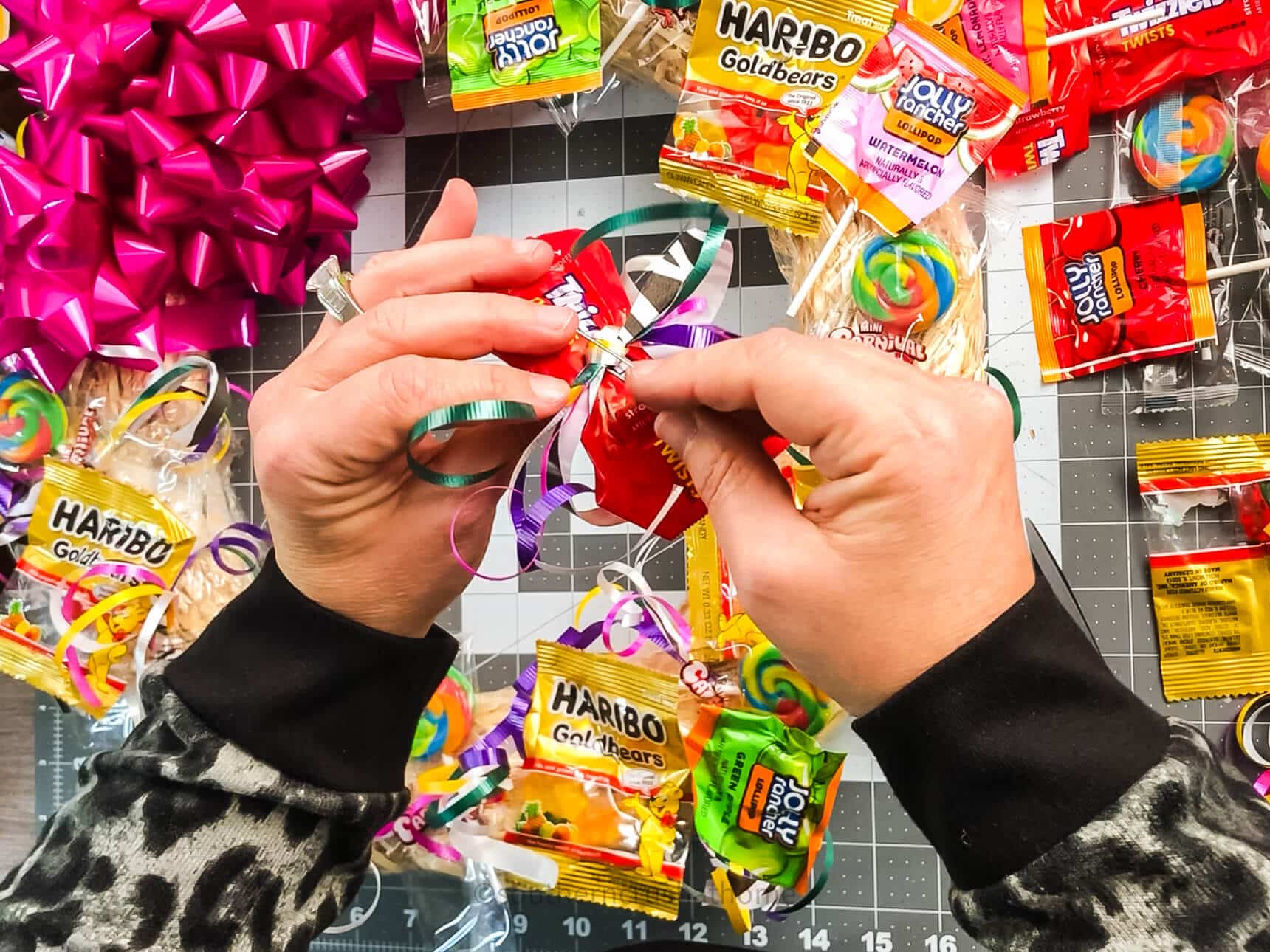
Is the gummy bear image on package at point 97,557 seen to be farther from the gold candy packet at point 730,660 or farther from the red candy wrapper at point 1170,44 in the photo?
the red candy wrapper at point 1170,44

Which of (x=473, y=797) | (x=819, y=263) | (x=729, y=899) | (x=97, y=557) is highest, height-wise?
(x=819, y=263)

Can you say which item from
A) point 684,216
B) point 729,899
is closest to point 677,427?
point 684,216

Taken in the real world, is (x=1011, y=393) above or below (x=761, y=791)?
above

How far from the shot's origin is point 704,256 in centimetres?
68

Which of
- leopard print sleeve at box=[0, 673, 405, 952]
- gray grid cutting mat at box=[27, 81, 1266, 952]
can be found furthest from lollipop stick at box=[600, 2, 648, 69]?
leopard print sleeve at box=[0, 673, 405, 952]

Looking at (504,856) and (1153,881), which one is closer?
(1153,881)

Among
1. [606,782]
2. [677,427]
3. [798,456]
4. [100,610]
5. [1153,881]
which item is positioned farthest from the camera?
[100,610]

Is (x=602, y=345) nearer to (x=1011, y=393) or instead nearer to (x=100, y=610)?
(x=1011, y=393)

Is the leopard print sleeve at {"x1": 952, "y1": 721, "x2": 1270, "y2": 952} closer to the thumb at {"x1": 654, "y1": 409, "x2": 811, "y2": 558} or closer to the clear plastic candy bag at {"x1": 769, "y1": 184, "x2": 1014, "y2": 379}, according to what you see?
the thumb at {"x1": 654, "y1": 409, "x2": 811, "y2": 558}

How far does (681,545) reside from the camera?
3.74 ft

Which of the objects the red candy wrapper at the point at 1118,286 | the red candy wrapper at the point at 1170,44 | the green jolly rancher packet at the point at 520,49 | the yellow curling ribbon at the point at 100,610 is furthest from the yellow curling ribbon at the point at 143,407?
the red candy wrapper at the point at 1170,44

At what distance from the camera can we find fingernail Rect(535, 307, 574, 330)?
2.14 ft

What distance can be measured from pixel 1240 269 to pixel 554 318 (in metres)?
0.84

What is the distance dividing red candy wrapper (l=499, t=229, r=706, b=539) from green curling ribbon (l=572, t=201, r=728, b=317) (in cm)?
4
